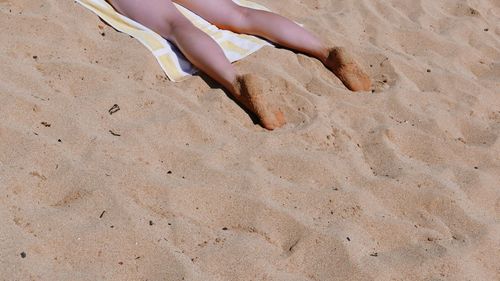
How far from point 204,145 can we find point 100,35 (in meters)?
0.80

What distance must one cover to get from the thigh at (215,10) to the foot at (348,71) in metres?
0.48

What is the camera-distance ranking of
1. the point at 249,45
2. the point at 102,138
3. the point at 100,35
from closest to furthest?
→ the point at 102,138 → the point at 100,35 → the point at 249,45

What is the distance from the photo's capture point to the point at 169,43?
302 centimetres

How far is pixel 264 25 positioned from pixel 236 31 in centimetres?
13

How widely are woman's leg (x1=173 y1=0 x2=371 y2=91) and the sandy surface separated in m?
0.06

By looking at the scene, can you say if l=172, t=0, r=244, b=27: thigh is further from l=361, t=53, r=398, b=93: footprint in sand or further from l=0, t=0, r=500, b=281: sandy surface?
l=361, t=53, r=398, b=93: footprint in sand

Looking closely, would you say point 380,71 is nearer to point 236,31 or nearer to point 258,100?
point 236,31

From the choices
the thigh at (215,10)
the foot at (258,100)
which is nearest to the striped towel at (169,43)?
the thigh at (215,10)

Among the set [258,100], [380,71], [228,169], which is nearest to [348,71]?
[380,71]

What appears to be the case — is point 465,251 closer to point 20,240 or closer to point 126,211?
point 126,211

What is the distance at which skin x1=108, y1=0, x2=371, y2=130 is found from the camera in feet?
8.86

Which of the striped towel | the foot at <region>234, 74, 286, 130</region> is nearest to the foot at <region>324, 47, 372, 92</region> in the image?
the striped towel

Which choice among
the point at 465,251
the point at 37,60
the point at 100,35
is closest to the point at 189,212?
the point at 465,251

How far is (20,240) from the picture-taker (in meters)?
1.84
